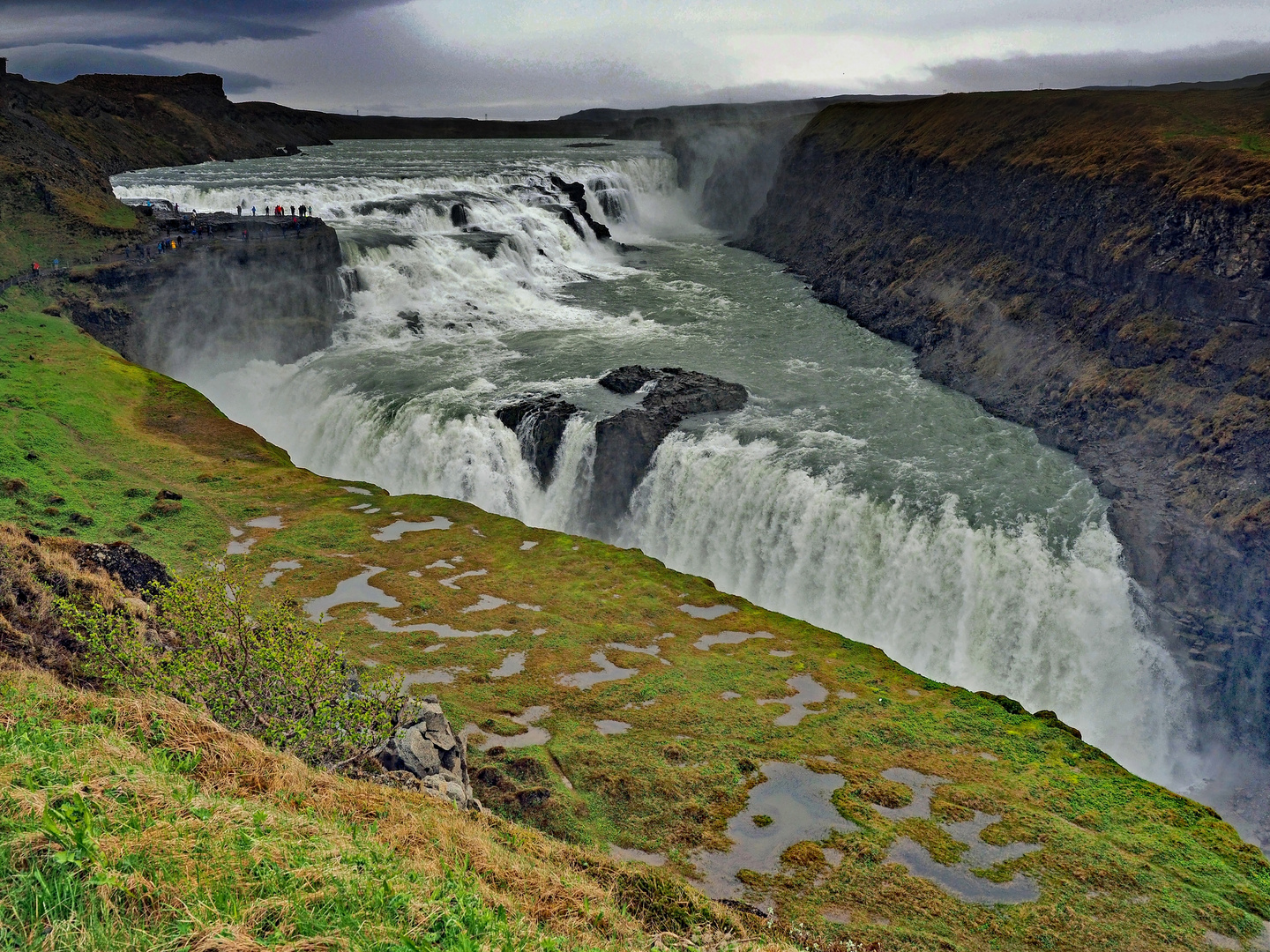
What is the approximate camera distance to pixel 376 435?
37594mm

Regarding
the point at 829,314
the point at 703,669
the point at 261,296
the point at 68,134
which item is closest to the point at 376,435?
the point at 261,296

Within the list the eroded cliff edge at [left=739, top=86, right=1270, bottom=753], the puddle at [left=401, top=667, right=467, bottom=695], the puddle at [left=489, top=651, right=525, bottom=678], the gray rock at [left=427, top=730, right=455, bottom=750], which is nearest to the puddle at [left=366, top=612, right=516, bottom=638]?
the puddle at [left=489, top=651, right=525, bottom=678]

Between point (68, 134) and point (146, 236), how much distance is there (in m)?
38.8

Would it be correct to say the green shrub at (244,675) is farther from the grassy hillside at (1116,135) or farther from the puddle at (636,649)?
the grassy hillside at (1116,135)

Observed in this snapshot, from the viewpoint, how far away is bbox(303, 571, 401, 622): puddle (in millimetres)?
24423

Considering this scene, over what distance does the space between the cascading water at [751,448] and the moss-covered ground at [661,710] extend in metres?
3.92

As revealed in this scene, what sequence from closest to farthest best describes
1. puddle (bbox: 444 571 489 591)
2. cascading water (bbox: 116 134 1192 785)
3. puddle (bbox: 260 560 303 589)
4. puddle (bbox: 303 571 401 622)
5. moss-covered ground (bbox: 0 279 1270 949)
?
1. moss-covered ground (bbox: 0 279 1270 949)
2. puddle (bbox: 303 571 401 622)
3. puddle (bbox: 260 560 303 589)
4. puddle (bbox: 444 571 489 591)
5. cascading water (bbox: 116 134 1192 785)

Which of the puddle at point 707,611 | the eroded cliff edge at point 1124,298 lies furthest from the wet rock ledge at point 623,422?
the eroded cliff edge at point 1124,298

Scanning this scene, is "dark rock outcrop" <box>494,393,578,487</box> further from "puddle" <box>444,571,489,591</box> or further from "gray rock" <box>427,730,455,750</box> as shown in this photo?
"gray rock" <box>427,730,455,750</box>

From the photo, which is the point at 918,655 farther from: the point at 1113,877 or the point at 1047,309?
the point at 1047,309

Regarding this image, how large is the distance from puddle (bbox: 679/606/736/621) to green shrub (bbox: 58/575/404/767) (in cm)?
1223

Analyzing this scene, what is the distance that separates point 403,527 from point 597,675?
1112 cm

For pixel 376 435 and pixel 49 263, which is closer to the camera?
pixel 376 435

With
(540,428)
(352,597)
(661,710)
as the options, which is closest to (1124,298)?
(540,428)
